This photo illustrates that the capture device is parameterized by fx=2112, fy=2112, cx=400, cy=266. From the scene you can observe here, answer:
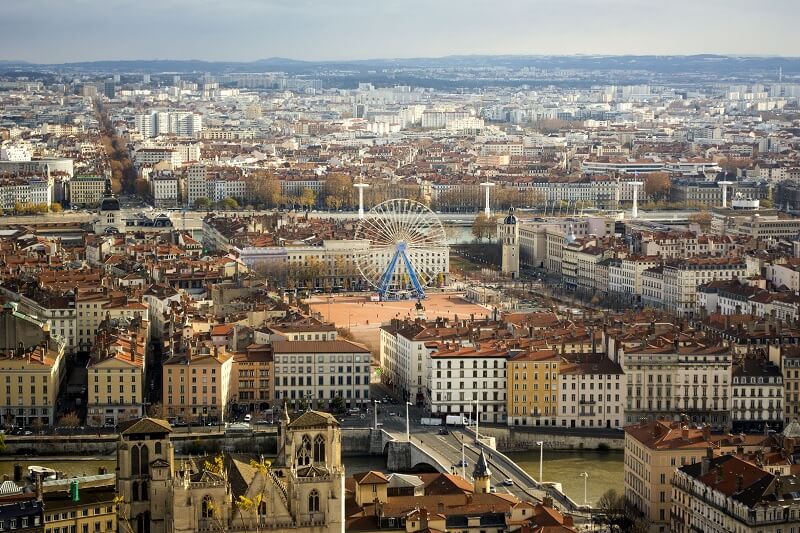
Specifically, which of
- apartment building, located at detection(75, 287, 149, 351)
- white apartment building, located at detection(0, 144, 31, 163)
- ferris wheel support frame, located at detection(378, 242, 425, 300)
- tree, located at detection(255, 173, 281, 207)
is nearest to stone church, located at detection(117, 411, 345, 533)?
apartment building, located at detection(75, 287, 149, 351)

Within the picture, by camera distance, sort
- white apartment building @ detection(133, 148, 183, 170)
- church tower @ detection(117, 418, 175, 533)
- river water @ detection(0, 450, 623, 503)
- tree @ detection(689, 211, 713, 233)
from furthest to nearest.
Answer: white apartment building @ detection(133, 148, 183, 170) → tree @ detection(689, 211, 713, 233) → river water @ detection(0, 450, 623, 503) → church tower @ detection(117, 418, 175, 533)

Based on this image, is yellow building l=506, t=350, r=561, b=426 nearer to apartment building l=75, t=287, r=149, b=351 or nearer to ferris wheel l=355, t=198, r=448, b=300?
apartment building l=75, t=287, r=149, b=351

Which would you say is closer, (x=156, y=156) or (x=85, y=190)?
(x=85, y=190)

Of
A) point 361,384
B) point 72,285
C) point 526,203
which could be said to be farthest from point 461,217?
point 361,384

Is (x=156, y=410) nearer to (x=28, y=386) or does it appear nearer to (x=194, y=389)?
(x=194, y=389)

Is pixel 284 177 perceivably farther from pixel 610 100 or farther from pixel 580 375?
pixel 610 100

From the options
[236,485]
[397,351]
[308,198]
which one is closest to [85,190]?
[308,198]
